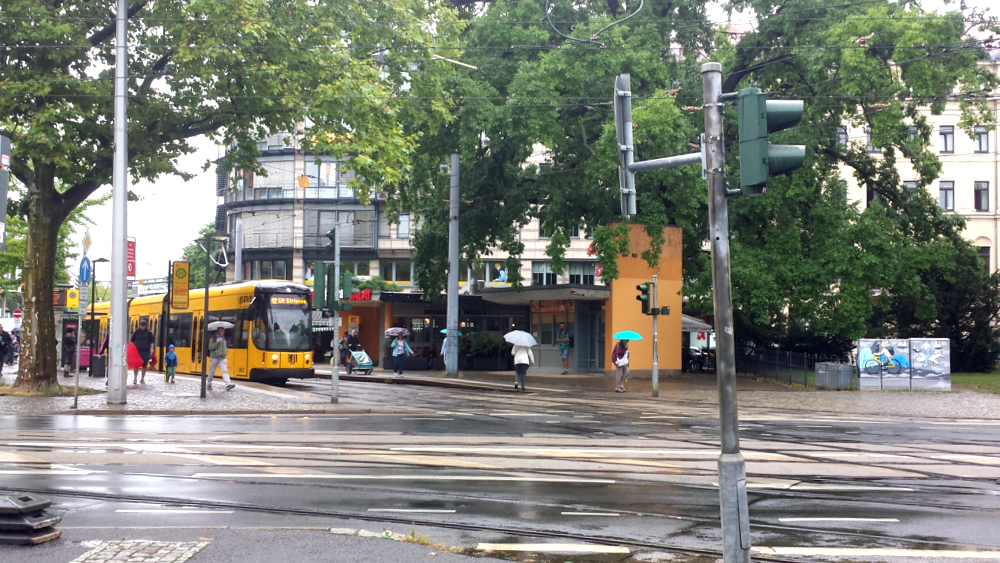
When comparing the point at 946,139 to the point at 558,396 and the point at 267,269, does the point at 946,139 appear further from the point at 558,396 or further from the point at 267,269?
the point at 267,269

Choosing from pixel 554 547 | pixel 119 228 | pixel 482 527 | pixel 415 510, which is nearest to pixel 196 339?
pixel 119 228

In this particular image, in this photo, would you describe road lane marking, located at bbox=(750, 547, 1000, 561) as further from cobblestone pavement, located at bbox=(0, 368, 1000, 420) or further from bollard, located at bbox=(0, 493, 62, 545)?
cobblestone pavement, located at bbox=(0, 368, 1000, 420)

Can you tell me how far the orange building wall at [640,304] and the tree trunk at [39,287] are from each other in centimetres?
1912

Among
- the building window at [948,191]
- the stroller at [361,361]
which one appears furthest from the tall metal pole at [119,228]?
the building window at [948,191]

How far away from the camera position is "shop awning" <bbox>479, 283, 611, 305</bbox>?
33.8 meters

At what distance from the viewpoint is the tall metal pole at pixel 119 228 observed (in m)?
18.6

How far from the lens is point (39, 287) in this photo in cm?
2031

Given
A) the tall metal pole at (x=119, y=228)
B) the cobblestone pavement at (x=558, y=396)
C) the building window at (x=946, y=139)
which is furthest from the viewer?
the building window at (x=946, y=139)

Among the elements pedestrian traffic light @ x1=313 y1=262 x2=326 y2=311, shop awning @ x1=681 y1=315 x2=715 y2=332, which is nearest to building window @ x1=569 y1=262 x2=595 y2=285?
shop awning @ x1=681 y1=315 x2=715 y2=332

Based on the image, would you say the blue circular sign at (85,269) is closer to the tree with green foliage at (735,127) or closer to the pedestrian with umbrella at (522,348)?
the tree with green foliage at (735,127)

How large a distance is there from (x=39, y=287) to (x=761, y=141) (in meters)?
18.7

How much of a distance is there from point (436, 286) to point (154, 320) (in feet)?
35.2

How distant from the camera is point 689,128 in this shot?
89.4 ft

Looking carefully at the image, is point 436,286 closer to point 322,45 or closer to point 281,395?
point 281,395
